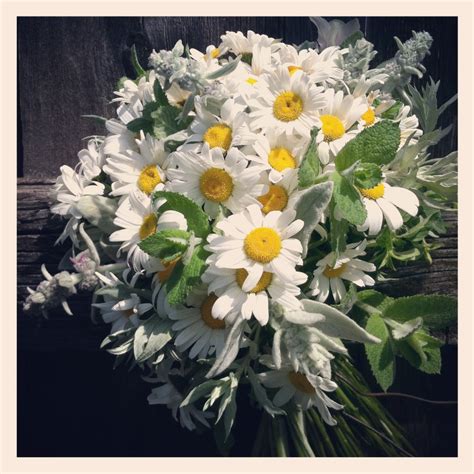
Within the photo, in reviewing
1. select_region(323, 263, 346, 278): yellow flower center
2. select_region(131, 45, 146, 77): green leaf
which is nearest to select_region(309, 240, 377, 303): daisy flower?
select_region(323, 263, 346, 278): yellow flower center

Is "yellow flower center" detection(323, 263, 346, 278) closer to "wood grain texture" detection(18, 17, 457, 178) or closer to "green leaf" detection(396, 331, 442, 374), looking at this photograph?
"green leaf" detection(396, 331, 442, 374)

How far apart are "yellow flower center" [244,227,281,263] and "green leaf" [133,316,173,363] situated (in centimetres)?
18

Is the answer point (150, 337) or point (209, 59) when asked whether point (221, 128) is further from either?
point (150, 337)

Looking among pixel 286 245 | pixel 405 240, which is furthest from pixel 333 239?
pixel 405 240

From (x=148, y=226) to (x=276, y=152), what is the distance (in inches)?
7.8

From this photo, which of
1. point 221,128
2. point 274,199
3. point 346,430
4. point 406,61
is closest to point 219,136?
point 221,128

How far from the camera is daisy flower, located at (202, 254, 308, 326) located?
2.40ft

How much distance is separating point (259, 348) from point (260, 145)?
29cm

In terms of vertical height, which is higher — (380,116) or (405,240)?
(380,116)

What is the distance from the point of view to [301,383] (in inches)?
35.3

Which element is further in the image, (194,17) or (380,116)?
(194,17)
